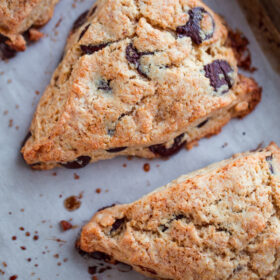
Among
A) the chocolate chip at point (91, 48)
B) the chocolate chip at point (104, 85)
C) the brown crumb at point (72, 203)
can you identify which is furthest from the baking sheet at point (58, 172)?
the chocolate chip at point (104, 85)

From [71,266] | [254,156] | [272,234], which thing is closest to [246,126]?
[254,156]

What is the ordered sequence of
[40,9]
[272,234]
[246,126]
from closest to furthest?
[272,234] < [40,9] < [246,126]

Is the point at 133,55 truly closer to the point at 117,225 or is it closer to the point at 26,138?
the point at 26,138

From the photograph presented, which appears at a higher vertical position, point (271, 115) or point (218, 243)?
point (271, 115)

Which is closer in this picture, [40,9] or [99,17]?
[99,17]

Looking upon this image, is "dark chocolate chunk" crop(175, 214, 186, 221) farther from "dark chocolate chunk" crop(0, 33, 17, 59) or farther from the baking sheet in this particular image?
"dark chocolate chunk" crop(0, 33, 17, 59)

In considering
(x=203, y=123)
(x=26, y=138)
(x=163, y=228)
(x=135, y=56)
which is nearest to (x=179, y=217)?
(x=163, y=228)

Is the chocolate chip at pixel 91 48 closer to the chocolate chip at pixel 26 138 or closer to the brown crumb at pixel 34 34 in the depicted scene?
the brown crumb at pixel 34 34

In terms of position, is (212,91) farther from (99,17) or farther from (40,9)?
(40,9)
